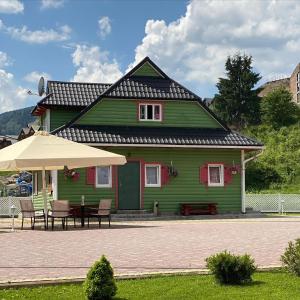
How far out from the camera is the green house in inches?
898

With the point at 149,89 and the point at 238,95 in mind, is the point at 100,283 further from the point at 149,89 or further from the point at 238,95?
the point at 238,95

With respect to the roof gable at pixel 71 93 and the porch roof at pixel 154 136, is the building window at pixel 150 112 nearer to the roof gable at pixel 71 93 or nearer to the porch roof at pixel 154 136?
the porch roof at pixel 154 136

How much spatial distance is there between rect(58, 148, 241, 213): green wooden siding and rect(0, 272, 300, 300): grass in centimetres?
1495

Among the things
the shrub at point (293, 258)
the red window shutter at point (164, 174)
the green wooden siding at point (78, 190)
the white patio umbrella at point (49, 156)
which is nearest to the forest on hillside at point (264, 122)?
the red window shutter at point (164, 174)

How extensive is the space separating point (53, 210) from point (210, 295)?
10.8 metres

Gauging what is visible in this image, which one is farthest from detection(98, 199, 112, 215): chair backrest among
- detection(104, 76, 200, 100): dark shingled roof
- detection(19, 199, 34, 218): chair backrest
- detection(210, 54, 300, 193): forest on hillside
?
detection(210, 54, 300, 193): forest on hillside

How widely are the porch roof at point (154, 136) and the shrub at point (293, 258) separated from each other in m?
14.4

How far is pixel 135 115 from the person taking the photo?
24.2m

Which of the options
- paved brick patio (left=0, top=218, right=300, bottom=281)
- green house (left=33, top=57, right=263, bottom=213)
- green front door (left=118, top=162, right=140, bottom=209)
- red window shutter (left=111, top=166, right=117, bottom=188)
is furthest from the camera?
green front door (left=118, top=162, right=140, bottom=209)

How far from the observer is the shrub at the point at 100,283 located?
6.78 m

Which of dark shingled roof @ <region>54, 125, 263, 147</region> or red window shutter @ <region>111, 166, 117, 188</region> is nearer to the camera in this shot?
dark shingled roof @ <region>54, 125, 263, 147</region>

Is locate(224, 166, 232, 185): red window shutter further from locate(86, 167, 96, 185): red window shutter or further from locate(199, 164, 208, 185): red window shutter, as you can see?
locate(86, 167, 96, 185): red window shutter

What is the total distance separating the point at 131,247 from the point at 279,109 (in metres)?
37.9

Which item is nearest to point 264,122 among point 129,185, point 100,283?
point 129,185
